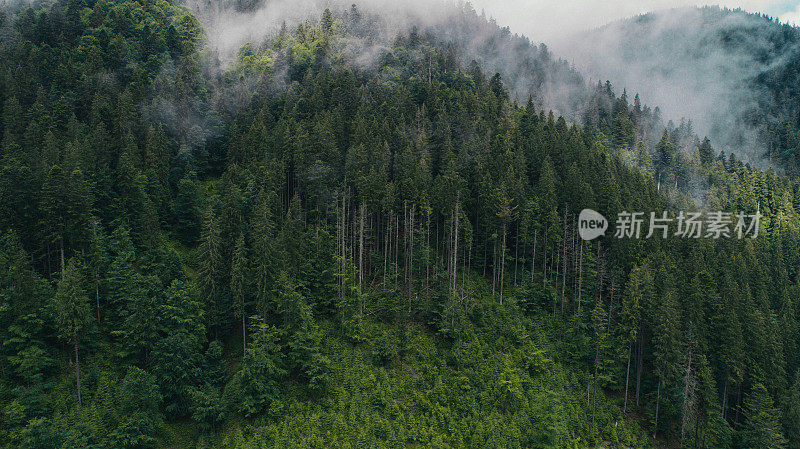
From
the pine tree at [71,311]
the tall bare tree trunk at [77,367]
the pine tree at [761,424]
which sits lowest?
the pine tree at [761,424]

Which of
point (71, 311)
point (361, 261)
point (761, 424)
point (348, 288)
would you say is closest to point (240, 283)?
point (348, 288)

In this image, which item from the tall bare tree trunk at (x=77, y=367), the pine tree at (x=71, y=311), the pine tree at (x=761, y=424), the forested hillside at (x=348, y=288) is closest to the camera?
the tall bare tree trunk at (x=77, y=367)

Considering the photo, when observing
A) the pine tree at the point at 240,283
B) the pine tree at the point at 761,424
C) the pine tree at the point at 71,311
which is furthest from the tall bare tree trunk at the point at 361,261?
the pine tree at the point at 761,424

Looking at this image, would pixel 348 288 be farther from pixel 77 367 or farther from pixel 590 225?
pixel 590 225

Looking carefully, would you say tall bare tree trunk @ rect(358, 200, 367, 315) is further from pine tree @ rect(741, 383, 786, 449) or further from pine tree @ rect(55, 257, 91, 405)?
pine tree @ rect(741, 383, 786, 449)

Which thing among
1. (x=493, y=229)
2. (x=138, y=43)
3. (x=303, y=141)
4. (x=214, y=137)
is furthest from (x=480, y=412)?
(x=138, y=43)

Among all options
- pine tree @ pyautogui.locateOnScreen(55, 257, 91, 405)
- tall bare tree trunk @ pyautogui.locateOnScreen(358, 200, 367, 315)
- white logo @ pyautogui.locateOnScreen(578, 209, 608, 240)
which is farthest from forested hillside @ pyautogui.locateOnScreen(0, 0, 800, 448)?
white logo @ pyautogui.locateOnScreen(578, 209, 608, 240)

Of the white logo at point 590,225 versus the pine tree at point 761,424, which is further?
the white logo at point 590,225

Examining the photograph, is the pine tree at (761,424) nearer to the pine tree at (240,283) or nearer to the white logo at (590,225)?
the white logo at (590,225)
